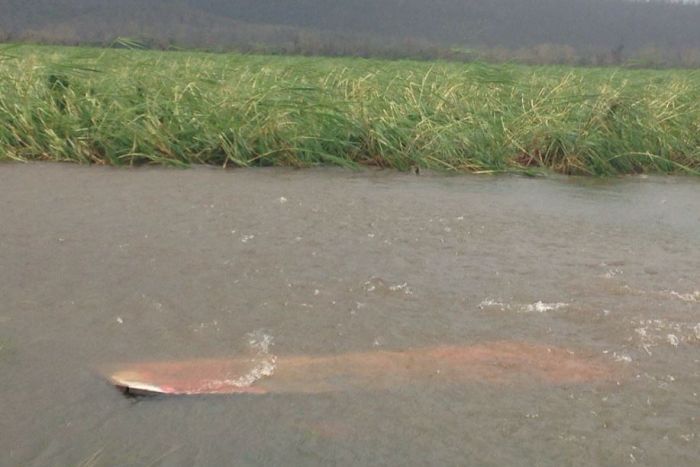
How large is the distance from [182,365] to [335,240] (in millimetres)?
921

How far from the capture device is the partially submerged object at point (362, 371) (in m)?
1.43

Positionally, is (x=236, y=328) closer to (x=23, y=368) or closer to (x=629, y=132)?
(x=23, y=368)

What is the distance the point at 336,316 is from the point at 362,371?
0.94 ft

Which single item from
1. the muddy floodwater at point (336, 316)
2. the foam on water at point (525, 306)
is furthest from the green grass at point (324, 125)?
the foam on water at point (525, 306)

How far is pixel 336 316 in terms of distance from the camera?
1775mm

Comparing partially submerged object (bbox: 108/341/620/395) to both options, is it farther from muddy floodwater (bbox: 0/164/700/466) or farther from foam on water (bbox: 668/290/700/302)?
foam on water (bbox: 668/290/700/302)

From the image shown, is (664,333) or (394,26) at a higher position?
(664,333)

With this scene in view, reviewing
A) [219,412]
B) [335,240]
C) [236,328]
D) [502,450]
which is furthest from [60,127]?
[502,450]

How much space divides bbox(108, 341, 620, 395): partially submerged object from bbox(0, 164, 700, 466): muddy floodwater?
0.02 meters

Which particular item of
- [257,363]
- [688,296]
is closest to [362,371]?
[257,363]

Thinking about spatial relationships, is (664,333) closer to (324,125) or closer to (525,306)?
(525,306)

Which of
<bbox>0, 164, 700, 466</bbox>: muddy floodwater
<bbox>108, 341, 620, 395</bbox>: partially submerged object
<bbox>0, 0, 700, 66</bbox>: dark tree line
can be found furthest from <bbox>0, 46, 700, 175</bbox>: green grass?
<bbox>0, 0, 700, 66</bbox>: dark tree line

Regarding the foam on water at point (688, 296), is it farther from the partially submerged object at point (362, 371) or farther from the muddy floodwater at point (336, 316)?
the partially submerged object at point (362, 371)

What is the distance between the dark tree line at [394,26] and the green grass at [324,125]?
53.5 ft
